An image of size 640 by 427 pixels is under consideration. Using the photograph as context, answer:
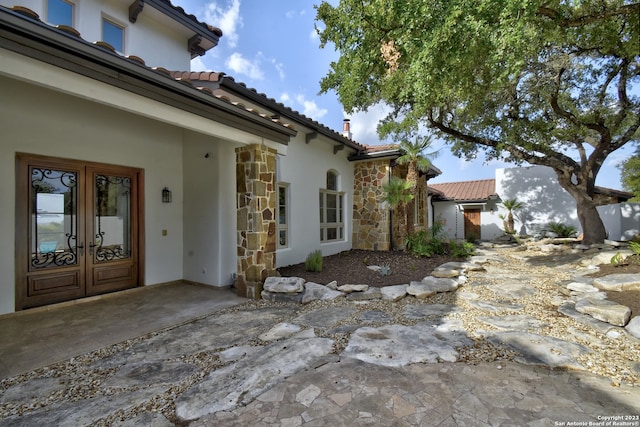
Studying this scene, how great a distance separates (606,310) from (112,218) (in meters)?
8.64

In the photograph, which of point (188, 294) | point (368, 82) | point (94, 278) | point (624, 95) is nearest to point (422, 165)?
point (368, 82)

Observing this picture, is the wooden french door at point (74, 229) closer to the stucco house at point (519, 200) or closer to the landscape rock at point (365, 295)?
the landscape rock at point (365, 295)

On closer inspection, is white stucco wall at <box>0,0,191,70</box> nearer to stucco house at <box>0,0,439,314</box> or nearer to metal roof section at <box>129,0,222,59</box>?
stucco house at <box>0,0,439,314</box>

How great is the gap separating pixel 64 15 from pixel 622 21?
1083 cm

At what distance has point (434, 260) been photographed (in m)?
8.95

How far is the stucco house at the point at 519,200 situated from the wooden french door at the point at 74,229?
53.2 ft

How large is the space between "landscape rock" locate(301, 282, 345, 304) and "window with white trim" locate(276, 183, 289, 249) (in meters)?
2.30

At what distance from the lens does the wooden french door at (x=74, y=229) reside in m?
4.91

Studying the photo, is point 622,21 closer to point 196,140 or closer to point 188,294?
point 196,140

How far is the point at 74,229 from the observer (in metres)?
5.48

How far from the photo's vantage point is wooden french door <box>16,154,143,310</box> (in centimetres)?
491

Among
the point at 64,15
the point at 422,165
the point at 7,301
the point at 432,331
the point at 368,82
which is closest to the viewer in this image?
the point at 432,331

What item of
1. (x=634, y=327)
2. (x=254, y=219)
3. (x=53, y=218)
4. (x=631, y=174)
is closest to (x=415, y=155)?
(x=254, y=219)

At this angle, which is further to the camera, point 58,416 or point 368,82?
point 368,82
